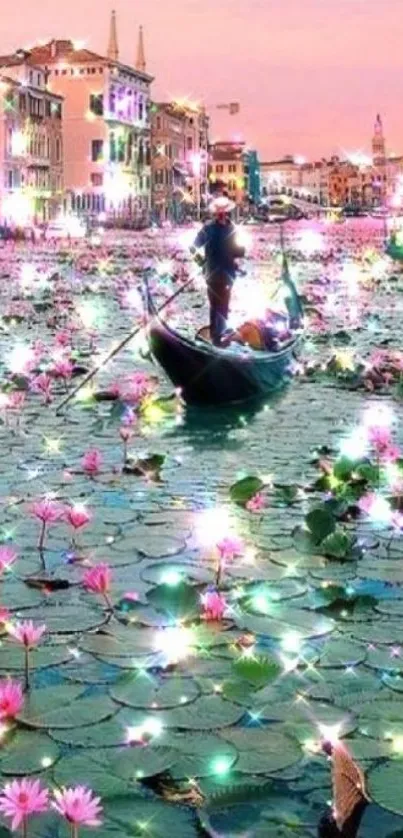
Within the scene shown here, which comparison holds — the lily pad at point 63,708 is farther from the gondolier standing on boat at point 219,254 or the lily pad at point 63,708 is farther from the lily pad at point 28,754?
the gondolier standing on boat at point 219,254

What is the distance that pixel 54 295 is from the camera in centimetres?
2783

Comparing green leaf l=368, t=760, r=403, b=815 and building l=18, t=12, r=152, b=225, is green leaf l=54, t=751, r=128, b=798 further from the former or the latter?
building l=18, t=12, r=152, b=225

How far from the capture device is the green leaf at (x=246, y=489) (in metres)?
7.52

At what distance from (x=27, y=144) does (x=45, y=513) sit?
308 feet

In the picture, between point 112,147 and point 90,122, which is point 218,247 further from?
point 112,147

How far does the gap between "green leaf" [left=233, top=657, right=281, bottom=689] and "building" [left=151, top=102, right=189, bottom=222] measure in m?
128

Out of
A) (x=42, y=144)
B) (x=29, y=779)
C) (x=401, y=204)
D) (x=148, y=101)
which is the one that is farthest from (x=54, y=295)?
(x=401, y=204)

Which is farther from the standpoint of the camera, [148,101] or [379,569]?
[148,101]

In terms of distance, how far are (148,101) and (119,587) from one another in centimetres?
12828

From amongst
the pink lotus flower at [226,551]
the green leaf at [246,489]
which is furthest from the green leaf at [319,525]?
the green leaf at [246,489]

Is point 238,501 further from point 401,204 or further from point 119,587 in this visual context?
point 401,204

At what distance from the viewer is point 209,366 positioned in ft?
Result: 37.3

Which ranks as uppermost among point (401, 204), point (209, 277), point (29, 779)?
point (401, 204)

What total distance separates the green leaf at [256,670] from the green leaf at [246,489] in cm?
265
